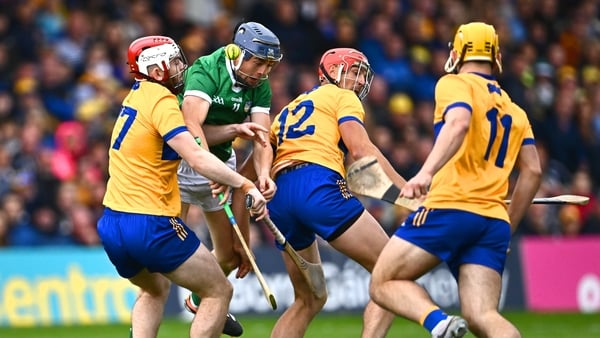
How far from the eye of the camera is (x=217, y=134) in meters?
10.2

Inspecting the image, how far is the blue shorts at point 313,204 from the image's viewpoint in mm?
9898

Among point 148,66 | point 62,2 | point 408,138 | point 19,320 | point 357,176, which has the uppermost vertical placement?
point 148,66

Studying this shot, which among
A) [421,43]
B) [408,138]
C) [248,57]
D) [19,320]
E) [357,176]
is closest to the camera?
[357,176]

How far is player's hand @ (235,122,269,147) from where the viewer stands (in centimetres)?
988

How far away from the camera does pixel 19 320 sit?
54.3 ft

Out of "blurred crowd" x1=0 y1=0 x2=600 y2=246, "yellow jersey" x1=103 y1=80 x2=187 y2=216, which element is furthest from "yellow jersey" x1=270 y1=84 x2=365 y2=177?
"blurred crowd" x1=0 y1=0 x2=600 y2=246

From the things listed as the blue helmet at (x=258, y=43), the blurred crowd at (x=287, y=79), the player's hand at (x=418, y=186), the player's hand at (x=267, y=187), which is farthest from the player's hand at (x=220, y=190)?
the blurred crowd at (x=287, y=79)

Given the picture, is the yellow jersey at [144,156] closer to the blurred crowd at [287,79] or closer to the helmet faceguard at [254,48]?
the helmet faceguard at [254,48]

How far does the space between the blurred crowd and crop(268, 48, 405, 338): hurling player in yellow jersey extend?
7190mm

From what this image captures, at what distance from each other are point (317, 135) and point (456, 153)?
5.54 ft

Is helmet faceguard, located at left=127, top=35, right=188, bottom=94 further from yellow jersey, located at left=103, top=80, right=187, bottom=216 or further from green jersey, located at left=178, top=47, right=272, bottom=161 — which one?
green jersey, located at left=178, top=47, right=272, bottom=161

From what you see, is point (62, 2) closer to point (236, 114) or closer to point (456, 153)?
point (236, 114)

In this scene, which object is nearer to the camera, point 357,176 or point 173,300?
point 357,176

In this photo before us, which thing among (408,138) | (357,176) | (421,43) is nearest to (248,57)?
(357,176)
